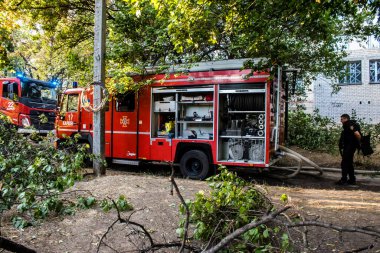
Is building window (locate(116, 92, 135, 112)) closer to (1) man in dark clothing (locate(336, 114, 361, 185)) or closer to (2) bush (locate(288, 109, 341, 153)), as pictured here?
(1) man in dark clothing (locate(336, 114, 361, 185))

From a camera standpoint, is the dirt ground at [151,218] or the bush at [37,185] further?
the dirt ground at [151,218]

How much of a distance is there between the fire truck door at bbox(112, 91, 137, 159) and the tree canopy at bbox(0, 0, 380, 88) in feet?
3.76

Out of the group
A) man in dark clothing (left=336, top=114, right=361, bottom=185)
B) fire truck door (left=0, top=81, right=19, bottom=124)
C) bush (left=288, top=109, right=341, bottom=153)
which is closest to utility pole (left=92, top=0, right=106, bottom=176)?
man in dark clothing (left=336, top=114, right=361, bottom=185)

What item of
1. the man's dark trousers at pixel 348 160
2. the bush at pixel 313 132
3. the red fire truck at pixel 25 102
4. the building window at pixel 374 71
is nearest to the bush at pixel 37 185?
the man's dark trousers at pixel 348 160

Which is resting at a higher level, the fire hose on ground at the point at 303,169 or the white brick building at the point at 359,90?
the white brick building at the point at 359,90

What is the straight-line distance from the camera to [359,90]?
66.6 ft

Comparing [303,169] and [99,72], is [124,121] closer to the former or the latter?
[99,72]

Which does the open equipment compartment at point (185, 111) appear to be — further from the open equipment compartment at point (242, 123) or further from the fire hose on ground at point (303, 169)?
the fire hose on ground at point (303, 169)

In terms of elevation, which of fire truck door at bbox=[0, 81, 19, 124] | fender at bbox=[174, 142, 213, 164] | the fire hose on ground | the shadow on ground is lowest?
the shadow on ground

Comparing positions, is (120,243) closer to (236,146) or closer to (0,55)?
(0,55)

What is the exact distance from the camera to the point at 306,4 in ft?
19.7

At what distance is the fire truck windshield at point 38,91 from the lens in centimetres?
1542

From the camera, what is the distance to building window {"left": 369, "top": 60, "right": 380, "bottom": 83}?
20031 millimetres

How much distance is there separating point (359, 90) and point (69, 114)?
1659 cm
